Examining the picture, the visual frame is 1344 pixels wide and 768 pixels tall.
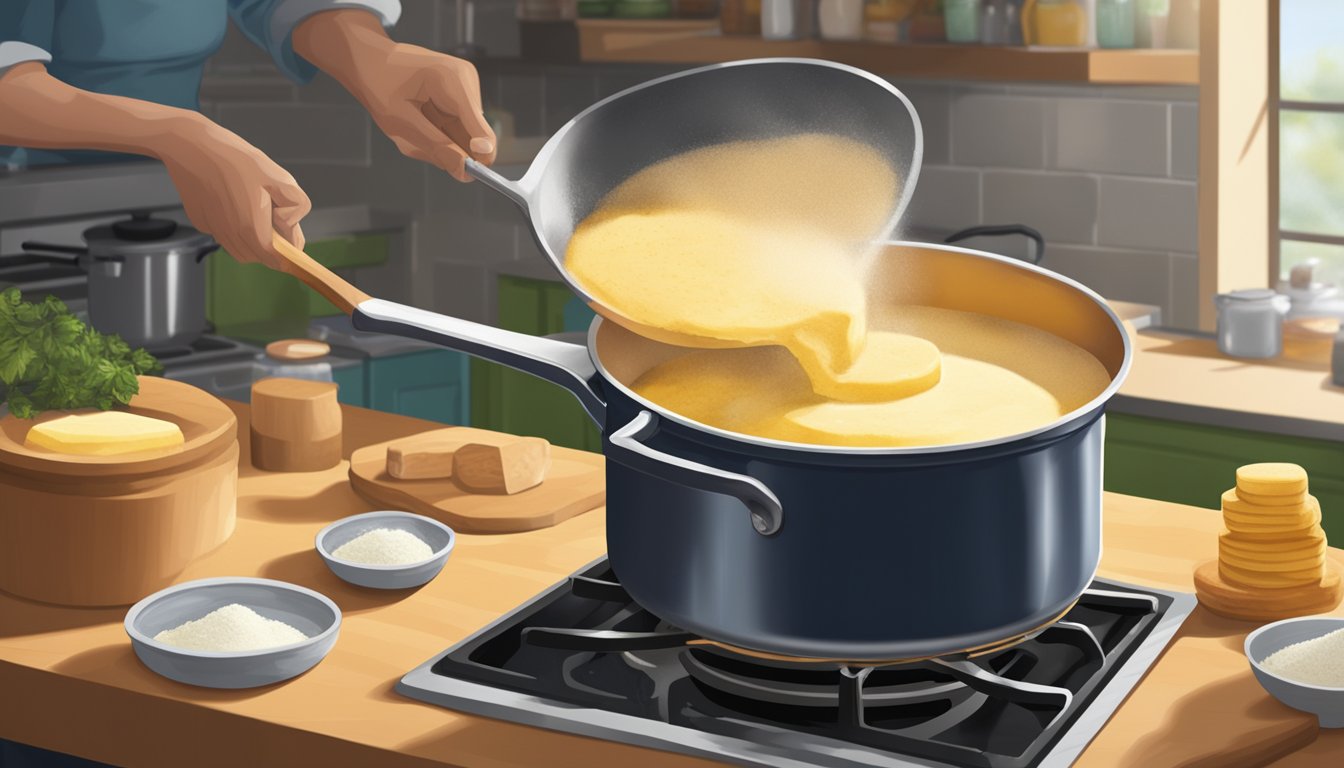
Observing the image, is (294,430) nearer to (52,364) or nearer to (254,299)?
(52,364)

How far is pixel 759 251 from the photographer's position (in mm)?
1298

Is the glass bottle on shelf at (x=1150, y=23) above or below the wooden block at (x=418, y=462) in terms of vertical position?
above

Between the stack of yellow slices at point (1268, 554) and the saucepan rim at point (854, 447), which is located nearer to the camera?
the saucepan rim at point (854, 447)

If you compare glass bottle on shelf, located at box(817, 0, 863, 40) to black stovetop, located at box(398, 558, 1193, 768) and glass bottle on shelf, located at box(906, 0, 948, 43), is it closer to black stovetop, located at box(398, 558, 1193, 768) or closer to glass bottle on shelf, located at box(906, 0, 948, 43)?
glass bottle on shelf, located at box(906, 0, 948, 43)

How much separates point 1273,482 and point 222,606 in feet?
2.61

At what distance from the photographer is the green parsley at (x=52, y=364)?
4.55 ft

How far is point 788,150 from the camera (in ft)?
4.55

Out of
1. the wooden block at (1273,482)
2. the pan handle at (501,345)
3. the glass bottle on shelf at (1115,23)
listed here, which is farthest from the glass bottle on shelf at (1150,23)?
the pan handle at (501,345)

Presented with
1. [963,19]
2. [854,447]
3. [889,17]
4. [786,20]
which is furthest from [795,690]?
[786,20]

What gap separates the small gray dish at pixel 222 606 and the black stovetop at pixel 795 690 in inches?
3.5

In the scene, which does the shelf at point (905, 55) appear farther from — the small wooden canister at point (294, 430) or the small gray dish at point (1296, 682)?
the small gray dish at point (1296, 682)

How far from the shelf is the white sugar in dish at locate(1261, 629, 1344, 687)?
2.14 meters

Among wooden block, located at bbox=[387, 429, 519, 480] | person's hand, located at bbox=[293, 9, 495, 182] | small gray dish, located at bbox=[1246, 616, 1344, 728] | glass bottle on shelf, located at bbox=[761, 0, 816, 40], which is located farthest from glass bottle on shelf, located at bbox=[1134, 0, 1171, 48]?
small gray dish, located at bbox=[1246, 616, 1344, 728]

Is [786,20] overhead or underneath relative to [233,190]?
overhead
